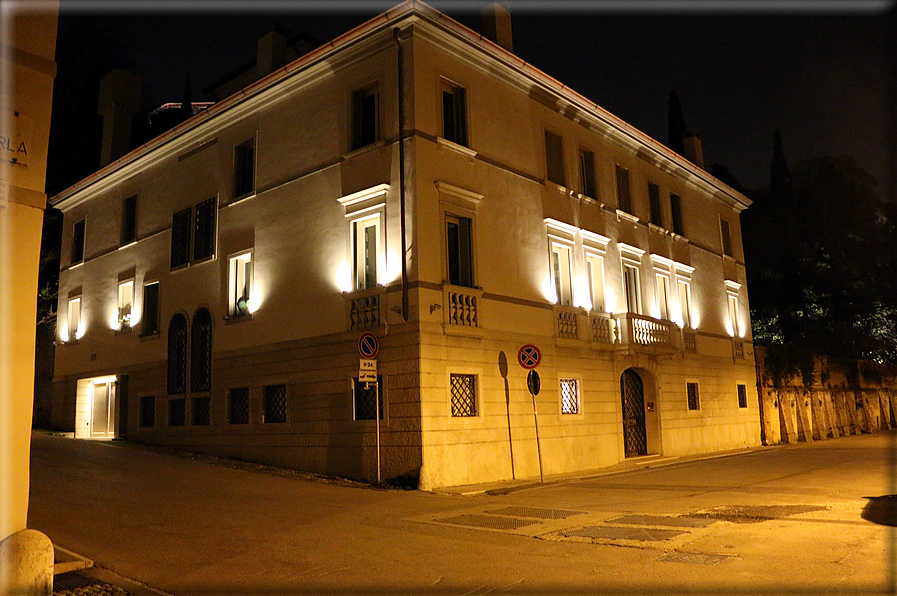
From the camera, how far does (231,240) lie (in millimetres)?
20375

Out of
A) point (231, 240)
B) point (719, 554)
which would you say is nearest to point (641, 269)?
point (231, 240)

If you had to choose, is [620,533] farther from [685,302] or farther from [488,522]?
[685,302]

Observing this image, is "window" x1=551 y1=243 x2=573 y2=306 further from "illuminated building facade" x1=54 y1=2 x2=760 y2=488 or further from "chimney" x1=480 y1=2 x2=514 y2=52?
"chimney" x1=480 y1=2 x2=514 y2=52

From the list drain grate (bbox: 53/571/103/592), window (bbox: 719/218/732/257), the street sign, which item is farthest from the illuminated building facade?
drain grate (bbox: 53/571/103/592)

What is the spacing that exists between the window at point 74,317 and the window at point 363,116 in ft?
52.1

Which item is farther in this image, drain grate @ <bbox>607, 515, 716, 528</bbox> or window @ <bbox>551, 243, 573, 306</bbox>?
window @ <bbox>551, 243, 573, 306</bbox>

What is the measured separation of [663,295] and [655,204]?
128 inches

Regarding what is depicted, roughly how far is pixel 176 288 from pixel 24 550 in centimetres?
1770

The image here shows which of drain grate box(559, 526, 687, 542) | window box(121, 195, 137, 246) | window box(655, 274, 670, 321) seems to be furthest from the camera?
window box(121, 195, 137, 246)

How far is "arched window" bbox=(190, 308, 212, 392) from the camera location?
20.5m

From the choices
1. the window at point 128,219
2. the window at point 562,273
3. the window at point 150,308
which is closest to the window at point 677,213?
the window at point 562,273

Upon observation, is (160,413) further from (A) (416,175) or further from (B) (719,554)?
(B) (719,554)

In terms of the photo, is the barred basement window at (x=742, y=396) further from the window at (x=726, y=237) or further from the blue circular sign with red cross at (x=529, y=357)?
the blue circular sign with red cross at (x=529, y=357)

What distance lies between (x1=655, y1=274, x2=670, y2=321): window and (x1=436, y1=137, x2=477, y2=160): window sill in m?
10.4
